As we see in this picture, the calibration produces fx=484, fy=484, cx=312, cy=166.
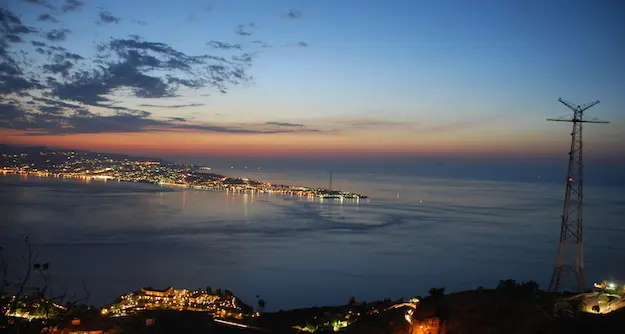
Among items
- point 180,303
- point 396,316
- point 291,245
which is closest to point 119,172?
point 291,245

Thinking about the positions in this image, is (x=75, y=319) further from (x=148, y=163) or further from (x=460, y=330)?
(x=148, y=163)

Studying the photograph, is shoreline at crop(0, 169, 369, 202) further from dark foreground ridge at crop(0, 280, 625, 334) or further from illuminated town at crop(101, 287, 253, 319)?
dark foreground ridge at crop(0, 280, 625, 334)

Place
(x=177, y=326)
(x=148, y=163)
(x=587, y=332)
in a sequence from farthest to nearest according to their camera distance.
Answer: (x=148, y=163)
(x=177, y=326)
(x=587, y=332)

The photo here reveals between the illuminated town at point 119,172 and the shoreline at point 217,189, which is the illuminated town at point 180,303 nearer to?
the shoreline at point 217,189

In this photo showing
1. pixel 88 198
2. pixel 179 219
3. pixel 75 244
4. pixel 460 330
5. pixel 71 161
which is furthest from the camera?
pixel 71 161

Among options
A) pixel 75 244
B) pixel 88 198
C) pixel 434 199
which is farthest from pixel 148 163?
pixel 75 244

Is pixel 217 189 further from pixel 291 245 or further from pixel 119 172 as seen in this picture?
pixel 291 245
